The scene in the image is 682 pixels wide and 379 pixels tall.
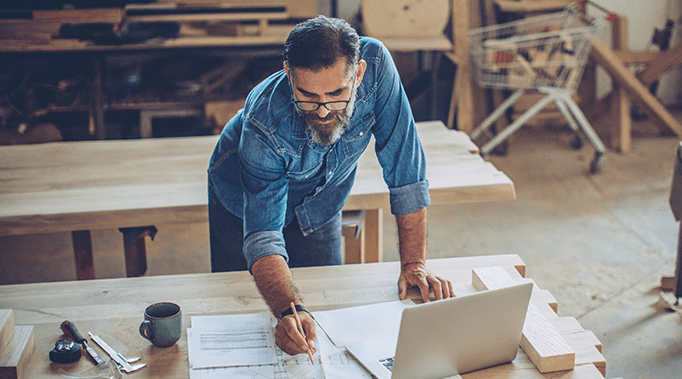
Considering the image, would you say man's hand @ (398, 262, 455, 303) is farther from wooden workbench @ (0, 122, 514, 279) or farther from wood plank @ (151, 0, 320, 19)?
wood plank @ (151, 0, 320, 19)

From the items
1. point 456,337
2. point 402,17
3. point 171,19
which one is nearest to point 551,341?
point 456,337

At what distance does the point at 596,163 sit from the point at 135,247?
303 cm

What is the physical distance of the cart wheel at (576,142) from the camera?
435 centimetres

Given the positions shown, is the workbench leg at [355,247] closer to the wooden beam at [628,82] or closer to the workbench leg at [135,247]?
the workbench leg at [135,247]

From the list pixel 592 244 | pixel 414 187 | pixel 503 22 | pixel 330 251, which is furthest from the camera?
pixel 503 22

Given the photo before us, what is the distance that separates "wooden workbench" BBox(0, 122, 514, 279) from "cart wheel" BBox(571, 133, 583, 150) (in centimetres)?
206

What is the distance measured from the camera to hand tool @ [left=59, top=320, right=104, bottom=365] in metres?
1.18

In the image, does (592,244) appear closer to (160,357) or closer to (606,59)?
(606,59)

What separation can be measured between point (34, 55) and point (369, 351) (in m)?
3.82

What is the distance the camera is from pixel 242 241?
1786 mm

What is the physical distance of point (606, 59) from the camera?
4.25 metres

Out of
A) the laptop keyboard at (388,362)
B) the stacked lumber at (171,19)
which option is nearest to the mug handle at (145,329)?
the laptop keyboard at (388,362)

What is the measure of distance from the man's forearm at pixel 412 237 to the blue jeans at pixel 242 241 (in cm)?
35

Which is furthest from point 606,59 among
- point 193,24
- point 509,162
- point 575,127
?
point 193,24
